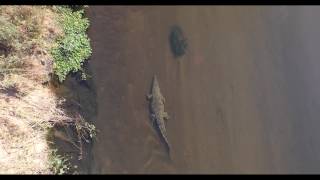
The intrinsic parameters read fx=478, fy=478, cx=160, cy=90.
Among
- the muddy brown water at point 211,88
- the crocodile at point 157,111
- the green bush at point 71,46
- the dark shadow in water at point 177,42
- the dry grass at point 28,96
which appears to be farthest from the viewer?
→ the dark shadow in water at point 177,42

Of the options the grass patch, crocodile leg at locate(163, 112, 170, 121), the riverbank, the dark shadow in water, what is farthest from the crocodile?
the grass patch

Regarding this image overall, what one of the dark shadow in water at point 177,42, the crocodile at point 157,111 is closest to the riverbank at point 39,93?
the crocodile at point 157,111

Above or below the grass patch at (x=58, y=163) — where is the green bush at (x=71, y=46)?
above

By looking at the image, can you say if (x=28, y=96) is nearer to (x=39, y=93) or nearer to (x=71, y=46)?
(x=39, y=93)

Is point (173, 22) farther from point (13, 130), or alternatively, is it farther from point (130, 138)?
point (13, 130)

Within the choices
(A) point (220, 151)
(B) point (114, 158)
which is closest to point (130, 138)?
(B) point (114, 158)

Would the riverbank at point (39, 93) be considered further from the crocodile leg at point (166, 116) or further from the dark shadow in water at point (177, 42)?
the dark shadow in water at point (177, 42)
